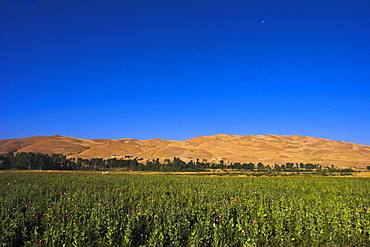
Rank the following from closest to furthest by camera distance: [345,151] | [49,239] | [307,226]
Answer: [49,239]
[307,226]
[345,151]

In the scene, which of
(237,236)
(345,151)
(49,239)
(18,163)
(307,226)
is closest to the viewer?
(49,239)

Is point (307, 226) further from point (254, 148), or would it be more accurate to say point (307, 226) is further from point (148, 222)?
point (254, 148)

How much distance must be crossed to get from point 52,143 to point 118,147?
52331 millimetres

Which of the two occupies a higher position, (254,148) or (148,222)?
(254,148)

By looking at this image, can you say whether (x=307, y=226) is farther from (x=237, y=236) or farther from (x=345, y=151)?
(x=345, y=151)

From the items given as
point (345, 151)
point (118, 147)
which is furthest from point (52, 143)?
point (345, 151)

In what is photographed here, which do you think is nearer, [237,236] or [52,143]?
[237,236]

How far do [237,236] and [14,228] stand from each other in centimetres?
939

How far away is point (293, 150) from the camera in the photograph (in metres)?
189

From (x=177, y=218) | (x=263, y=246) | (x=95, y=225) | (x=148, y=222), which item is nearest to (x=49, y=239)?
(x=95, y=225)

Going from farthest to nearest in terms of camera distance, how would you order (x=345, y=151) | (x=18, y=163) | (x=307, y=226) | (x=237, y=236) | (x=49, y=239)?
(x=345, y=151)
(x=18, y=163)
(x=307, y=226)
(x=237, y=236)
(x=49, y=239)

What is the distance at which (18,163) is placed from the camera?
98.4 meters

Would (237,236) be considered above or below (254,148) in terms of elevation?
below

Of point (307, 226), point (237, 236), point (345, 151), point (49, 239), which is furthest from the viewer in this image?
point (345, 151)
